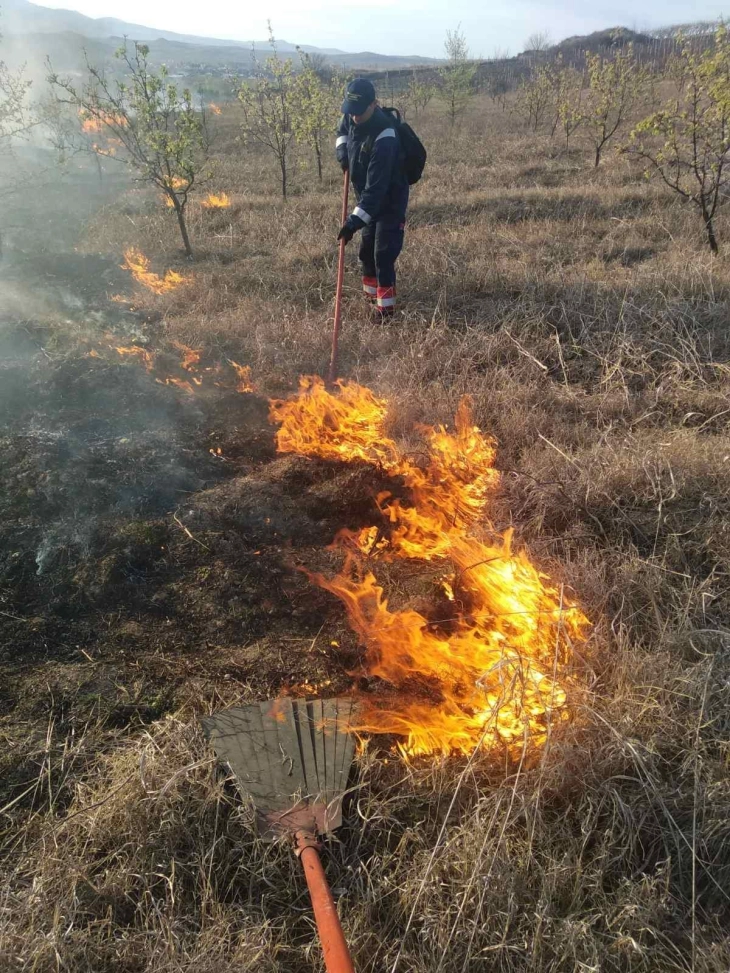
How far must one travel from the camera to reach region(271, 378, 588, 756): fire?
2383 millimetres

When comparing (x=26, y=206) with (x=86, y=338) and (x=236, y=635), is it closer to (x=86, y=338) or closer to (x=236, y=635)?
(x=86, y=338)

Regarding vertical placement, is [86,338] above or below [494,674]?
above

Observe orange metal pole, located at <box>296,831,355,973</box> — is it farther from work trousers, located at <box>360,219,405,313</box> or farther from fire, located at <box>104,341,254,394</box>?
work trousers, located at <box>360,219,405,313</box>

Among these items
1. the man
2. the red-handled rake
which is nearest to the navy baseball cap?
the man

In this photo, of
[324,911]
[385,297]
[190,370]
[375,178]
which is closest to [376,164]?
[375,178]

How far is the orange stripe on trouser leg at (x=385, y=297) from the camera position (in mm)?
6062

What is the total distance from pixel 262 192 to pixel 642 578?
13815mm

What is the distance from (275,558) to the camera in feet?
11.3

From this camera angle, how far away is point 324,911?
5.84 feet

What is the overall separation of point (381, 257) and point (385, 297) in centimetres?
41

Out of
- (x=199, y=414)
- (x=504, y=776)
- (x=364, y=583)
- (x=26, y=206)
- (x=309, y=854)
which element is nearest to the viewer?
(x=309, y=854)

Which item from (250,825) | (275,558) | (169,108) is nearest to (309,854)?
(250,825)

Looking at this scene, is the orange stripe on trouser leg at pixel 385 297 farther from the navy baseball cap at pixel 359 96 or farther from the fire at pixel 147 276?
the fire at pixel 147 276

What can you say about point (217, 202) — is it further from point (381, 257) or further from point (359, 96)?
point (359, 96)
